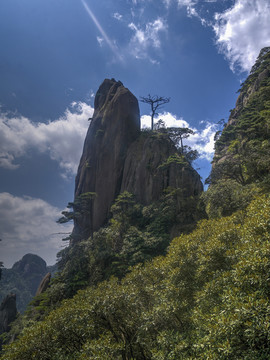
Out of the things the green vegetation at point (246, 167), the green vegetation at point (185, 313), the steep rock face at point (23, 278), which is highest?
the green vegetation at point (246, 167)

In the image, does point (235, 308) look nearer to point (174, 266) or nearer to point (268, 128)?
point (174, 266)

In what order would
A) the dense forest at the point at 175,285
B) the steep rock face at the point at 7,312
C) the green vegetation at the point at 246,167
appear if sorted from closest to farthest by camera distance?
the dense forest at the point at 175,285 < the green vegetation at the point at 246,167 < the steep rock face at the point at 7,312

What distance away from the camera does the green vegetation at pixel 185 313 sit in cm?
498

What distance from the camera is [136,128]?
41.1 m

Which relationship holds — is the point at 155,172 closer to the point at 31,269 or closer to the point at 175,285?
the point at 175,285

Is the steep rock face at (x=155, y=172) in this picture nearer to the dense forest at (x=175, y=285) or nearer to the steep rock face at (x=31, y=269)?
the dense forest at (x=175, y=285)

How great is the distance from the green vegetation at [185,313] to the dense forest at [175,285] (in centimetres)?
3

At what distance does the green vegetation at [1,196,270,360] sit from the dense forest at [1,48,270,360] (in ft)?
0.11

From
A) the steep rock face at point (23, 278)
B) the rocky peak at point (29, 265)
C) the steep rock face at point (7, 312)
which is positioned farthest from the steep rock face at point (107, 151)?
the rocky peak at point (29, 265)

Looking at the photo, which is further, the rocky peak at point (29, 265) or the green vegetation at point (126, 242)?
the rocky peak at point (29, 265)

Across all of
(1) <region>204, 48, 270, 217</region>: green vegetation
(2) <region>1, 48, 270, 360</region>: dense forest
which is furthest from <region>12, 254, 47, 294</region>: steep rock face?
(1) <region>204, 48, 270, 217</region>: green vegetation

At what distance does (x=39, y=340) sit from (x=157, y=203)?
21.1 m

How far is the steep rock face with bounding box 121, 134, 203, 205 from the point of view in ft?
95.9

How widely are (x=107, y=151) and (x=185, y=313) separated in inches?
1357
